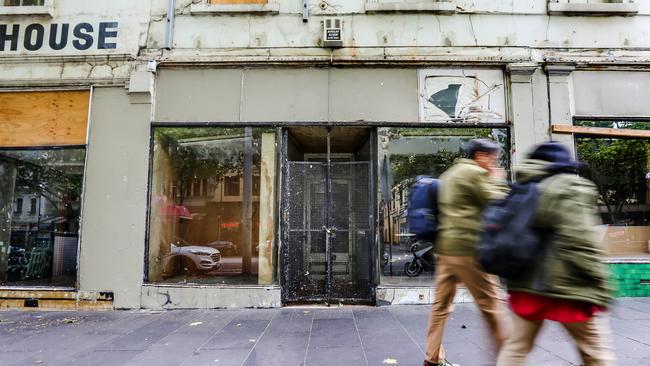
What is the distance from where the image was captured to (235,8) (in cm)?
753

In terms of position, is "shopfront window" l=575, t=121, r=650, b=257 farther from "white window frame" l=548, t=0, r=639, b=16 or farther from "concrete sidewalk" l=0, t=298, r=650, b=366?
"white window frame" l=548, t=0, r=639, b=16

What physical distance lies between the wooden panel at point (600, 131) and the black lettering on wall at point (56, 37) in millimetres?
9096

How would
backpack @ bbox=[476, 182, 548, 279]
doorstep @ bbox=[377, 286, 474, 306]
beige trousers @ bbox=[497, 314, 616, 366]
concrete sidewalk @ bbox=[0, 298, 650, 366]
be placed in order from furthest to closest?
doorstep @ bbox=[377, 286, 474, 306], concrete sidewalk @ bbox=[0, 298, 650, 366], beige trousers @ bbox=[497, 314, 616, 366], backpack @ bbox=[476, 182, 548, 279]

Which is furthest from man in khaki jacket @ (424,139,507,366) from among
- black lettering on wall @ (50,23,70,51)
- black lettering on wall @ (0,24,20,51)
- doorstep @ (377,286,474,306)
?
black lettering on wall @ (0,24,20,51)

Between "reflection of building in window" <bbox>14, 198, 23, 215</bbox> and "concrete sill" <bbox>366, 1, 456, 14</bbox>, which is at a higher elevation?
"concrete sill" <bbox>366, 1, 456, 14</bbox>

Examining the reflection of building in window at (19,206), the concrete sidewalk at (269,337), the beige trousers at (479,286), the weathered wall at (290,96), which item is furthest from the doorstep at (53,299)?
the beige trousers at (479,286)

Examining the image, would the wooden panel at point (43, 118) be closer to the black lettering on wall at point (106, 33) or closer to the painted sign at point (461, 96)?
the black lettering on wall at point (106, 33)

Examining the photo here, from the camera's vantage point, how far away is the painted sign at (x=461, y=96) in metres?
7.42

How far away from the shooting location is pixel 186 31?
7598mm

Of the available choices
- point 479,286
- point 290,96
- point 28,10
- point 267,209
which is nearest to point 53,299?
point 267,209

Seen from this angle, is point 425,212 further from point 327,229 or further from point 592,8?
point 592,8

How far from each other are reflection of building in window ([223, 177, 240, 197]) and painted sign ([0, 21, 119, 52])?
3.23 m

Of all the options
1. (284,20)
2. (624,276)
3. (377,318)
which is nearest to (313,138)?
(284,20)

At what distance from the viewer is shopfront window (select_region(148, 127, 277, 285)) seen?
7.35 metres
